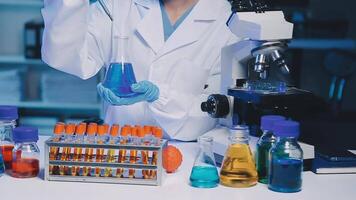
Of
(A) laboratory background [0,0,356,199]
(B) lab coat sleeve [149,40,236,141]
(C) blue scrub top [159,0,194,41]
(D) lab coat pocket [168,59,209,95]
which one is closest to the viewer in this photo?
(B) lab coat sleeve [149,40,236,141]

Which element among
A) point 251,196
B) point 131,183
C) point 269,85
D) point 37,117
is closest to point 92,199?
point 131,183

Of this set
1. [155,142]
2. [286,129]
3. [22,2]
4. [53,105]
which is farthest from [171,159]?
[22,2]

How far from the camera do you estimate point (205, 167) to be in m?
1.39

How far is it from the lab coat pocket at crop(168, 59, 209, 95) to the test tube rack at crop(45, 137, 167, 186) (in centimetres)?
63

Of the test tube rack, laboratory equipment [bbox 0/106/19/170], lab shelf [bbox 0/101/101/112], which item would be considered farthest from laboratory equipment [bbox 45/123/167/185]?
lab shelf [bbox 0/101/101/112]

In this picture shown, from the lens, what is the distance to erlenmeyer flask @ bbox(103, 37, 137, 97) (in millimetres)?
1550

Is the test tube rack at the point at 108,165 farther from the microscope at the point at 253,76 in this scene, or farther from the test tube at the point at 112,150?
the microscope at the point at 253,76

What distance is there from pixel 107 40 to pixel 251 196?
99 cm

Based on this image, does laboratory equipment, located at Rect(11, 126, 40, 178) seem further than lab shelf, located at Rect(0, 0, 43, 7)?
No

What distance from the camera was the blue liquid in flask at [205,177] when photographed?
1381mm

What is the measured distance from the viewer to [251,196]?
52.3 inches

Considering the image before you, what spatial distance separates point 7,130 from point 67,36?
395 millimetres

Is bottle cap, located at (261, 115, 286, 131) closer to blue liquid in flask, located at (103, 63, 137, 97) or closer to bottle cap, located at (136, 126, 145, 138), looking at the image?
bottle cap, located at (136, 126, 145, 138)

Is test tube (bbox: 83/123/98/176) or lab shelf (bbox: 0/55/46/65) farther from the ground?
lab shelf (bbox: 0/55/46/65)
